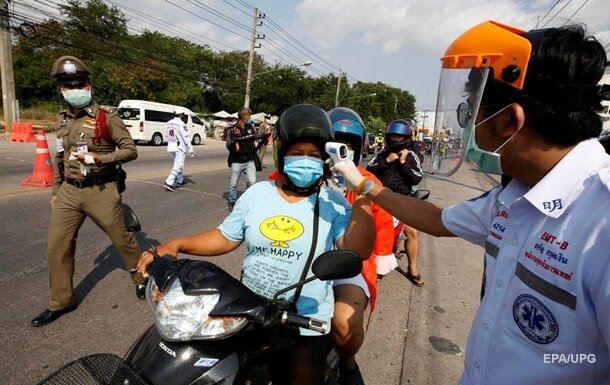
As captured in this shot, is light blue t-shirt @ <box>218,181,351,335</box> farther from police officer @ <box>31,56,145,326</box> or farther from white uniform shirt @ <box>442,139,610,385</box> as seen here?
police officer @ <box>31,56,145,326</box>

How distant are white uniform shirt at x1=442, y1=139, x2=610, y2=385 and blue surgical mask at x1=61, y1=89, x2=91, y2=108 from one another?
3154 millimetres

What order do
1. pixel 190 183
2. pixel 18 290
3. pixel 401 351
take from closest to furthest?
pixel 401 351, pixel 18 290, pixel 190 183

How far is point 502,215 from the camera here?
3.98ft

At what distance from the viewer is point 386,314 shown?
3.66 meters

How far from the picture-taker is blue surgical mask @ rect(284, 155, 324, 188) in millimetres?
1766

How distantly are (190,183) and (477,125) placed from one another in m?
8.96

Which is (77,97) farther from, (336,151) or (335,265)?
(335,265)

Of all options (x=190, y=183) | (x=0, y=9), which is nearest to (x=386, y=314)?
(x=190, y=183)

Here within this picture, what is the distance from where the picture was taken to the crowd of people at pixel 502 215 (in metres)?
0.92

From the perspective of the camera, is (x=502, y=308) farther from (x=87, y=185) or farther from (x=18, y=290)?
(x=18, y=290)

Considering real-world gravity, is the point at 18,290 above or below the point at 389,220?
below

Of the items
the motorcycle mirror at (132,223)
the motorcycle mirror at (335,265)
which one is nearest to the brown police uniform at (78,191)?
the motorcycle mirror at (132,223)

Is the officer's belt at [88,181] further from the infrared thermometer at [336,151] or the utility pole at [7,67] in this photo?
the utility pole at [7,67]

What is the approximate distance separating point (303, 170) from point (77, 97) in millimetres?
2317
